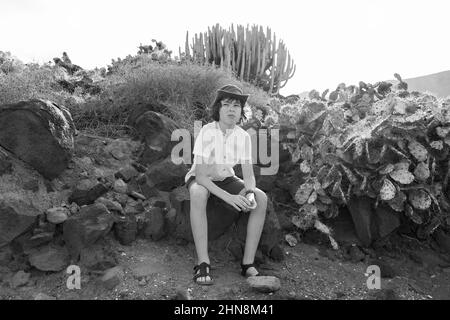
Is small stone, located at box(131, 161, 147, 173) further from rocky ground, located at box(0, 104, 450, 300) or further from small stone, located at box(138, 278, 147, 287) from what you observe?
small stone, located at box(138, 278, 147, 287)

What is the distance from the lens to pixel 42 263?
8.90 ft

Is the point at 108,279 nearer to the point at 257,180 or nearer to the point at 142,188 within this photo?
the point at 142,188

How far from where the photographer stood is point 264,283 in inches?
101

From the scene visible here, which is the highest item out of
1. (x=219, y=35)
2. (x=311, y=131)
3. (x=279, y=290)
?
(x=219, y=35)

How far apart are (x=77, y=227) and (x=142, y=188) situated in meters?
0.76

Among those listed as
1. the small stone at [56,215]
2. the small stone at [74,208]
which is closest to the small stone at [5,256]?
the small stone at [56,215]

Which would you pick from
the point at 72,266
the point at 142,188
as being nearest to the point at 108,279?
the point at 72,266

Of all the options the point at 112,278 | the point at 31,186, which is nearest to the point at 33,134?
the point at 31,186

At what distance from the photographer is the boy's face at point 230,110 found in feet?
9.68

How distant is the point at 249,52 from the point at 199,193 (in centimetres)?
721

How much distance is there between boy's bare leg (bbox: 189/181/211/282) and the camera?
2762 millimetres

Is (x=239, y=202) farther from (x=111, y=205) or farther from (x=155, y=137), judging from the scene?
(x=155, y=137)

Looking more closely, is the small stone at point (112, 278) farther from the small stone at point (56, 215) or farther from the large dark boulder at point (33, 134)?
the large dark boulder at point (33, 134)

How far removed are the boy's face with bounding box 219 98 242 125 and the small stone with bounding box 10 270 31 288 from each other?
5.41ft
